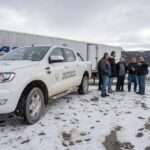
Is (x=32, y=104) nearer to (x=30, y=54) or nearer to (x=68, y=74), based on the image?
(x=30, y=54)

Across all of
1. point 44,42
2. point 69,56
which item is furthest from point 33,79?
point 44,42

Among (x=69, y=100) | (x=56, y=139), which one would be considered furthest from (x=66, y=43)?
(x=56, y=139)

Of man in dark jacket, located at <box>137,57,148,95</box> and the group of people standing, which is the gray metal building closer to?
the group of people standing

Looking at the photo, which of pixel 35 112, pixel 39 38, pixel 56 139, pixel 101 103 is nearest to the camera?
pixel 56 139

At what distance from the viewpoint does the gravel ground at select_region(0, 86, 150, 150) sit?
157 inches

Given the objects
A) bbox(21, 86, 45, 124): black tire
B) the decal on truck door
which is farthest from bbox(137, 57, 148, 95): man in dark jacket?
bbox(21, 86, 45, 124): black tire

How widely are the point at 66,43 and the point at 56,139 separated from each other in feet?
33.5

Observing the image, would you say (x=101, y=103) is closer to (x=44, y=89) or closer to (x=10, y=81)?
(x=44, y=89)

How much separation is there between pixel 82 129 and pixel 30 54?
2398 mm

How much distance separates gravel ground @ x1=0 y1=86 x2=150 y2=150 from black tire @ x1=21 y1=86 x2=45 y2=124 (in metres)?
0.17

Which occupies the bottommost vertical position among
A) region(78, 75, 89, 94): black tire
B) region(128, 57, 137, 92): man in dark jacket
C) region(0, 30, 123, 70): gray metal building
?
region(78, 75, 89, 94): black tire

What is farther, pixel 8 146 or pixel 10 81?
pixel 10 81

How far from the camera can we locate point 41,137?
4.28 m

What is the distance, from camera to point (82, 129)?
185 inches
